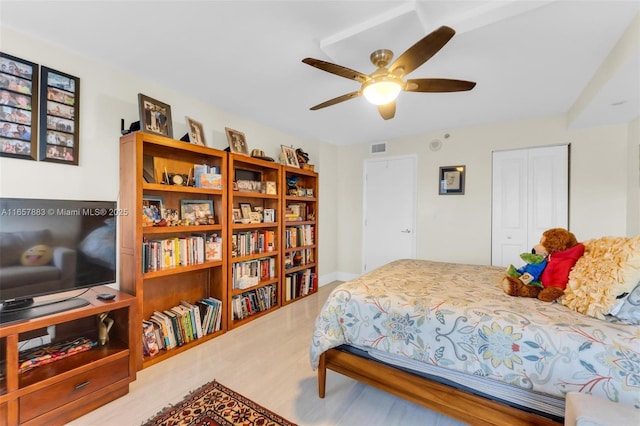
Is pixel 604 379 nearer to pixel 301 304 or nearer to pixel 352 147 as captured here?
pixel 301 304

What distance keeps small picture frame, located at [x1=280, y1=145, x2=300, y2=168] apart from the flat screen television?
2064 millimetres

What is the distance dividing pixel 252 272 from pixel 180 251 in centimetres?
90

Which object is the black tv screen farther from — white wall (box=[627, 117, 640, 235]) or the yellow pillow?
white wall (box=[627, 117, 640, 235])

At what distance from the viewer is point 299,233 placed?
151 inches

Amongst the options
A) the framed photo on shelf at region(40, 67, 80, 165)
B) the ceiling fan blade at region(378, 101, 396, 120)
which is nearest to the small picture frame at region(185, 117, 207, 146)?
the framed photo on shelf at region(40, 67, 80, 165)

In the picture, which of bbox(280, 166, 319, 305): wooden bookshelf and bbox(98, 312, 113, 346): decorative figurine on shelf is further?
bbox(280, 166, 319, 305): wooden bookshelf

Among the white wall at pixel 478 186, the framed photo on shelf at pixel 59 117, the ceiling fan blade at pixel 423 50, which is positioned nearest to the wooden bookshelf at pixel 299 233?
the white wall at pixel 478 186

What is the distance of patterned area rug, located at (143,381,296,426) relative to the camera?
5.13ft

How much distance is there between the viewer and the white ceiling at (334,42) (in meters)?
1.57

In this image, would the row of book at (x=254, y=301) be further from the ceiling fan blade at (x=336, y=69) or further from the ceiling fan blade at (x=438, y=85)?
the ceiling fan blade at (x=438, y=85)

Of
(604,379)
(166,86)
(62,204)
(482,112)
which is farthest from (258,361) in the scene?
(482,112)

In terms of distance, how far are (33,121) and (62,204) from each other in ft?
Answer: 2.05

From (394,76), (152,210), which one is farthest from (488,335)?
(152,210)

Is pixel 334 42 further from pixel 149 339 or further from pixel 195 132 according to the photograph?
pixel 149 339
